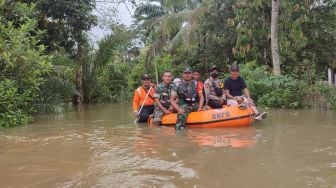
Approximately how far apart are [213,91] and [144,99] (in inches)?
64.7

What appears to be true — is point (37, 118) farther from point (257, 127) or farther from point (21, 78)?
point (257, 127)

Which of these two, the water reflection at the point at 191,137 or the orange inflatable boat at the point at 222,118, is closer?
the water reflection at the point at 191,137

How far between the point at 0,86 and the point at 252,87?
782 cm

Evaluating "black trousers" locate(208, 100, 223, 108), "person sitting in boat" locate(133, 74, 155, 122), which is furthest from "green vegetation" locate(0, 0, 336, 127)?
"black trousers" locate(208, 100, 223, 108)

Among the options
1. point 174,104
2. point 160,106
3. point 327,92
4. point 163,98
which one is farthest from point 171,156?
point 327,92

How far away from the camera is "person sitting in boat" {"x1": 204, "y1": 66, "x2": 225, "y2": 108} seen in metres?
10.2

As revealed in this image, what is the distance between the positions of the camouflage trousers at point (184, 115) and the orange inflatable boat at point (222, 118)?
0.35 feet

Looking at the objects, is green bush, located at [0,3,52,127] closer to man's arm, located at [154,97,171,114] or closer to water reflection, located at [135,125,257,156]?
man's arm, located at [154,97,171,114]

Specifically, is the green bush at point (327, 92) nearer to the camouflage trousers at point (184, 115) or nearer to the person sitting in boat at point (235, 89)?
the person sitting in boat at point (235, 89)

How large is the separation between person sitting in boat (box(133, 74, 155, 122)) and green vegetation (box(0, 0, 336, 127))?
247cm

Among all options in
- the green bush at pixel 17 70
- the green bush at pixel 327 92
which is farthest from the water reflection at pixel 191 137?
the green bush at pixel 327 92

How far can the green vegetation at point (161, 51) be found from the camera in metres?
11.3

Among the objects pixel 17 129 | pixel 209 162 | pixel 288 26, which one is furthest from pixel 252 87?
pixel 209 162

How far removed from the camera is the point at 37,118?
40.9 ft
